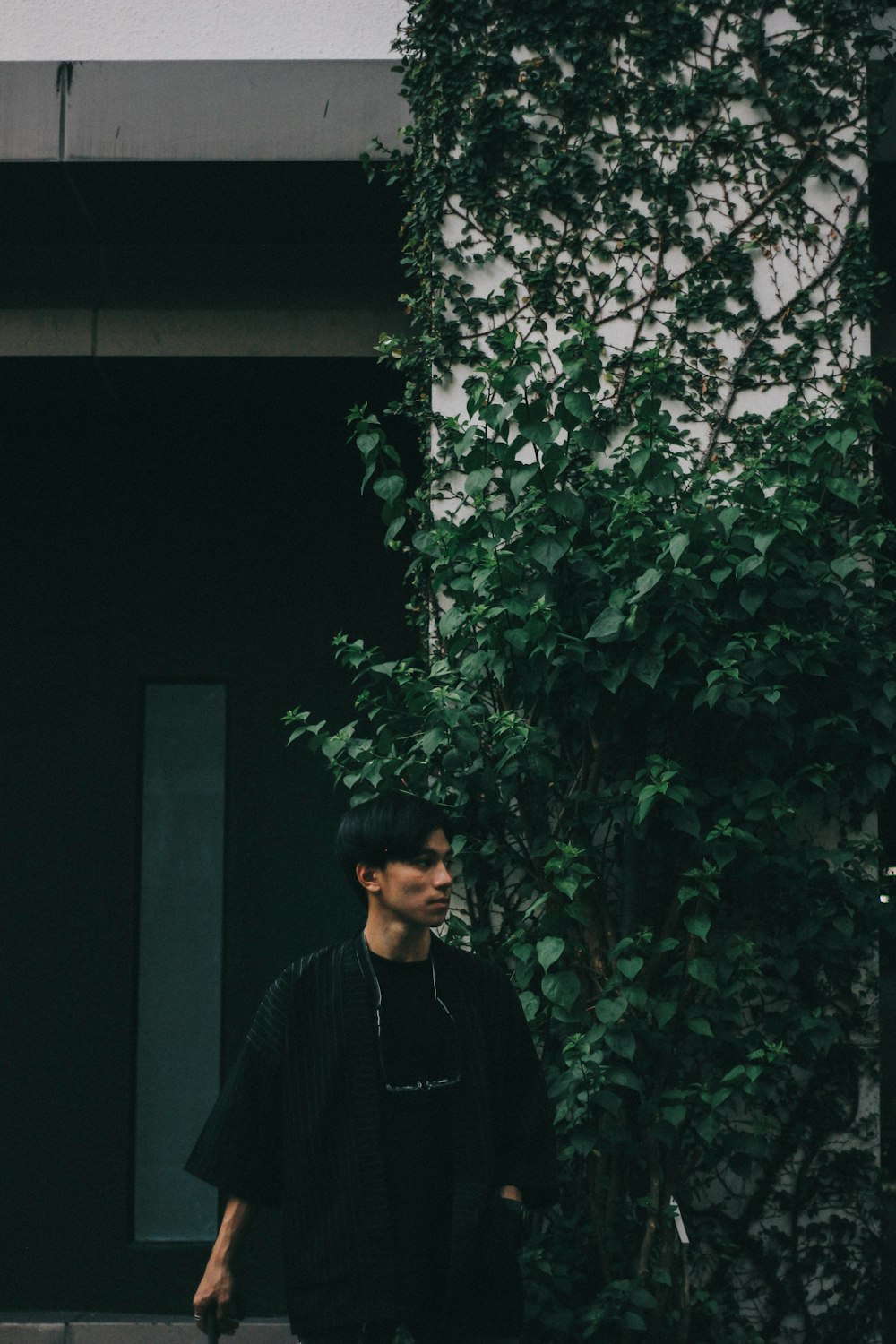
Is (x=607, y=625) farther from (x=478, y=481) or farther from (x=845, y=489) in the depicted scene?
(x=845, y=489)

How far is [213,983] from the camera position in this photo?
5.07 meters

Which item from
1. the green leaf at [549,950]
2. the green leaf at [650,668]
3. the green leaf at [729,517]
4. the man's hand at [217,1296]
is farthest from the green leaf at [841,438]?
the man's hand at [217,1296]

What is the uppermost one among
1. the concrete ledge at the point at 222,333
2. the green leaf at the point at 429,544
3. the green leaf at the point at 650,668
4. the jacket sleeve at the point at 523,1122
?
the concrete ledge at the point at 222,333

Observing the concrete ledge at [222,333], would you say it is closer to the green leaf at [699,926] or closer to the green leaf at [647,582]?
the green leaf at [647,582]

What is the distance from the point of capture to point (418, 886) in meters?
2.61

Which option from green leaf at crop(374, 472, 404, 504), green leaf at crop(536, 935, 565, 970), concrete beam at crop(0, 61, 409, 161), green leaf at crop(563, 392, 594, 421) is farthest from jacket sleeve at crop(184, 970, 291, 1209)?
concrete beam at crop(0, 61, 409, 161)

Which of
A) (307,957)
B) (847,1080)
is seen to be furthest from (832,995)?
(307,957)

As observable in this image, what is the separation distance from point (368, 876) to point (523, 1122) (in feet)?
2.13

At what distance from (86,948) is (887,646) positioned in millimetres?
3328

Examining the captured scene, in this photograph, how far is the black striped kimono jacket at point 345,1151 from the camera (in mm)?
2512

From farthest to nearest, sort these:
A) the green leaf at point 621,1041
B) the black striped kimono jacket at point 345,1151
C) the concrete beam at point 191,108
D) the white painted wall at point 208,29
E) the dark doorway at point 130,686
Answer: the dark doorway at point 130,686 → the white painted wall at point 208,29 → the concrete beam at point 191,108 → the green leaf at point 621,1041 → the black striped kimono jacket at point 345,1151

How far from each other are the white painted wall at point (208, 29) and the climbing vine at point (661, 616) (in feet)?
1.69

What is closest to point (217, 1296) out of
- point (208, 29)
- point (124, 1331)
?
point (124, 1331)

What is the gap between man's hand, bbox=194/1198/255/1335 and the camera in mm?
2527
